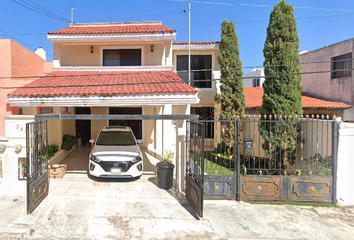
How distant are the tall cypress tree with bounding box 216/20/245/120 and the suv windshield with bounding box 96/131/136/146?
5391mm

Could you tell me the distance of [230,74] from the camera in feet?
35.7

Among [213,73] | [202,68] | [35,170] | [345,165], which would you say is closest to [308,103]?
[213,73]

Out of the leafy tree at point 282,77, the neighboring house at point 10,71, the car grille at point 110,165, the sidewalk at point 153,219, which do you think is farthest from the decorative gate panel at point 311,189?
the neighboring house at point 10,71

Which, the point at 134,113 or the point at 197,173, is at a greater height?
the point at 134,113

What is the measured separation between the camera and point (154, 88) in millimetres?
6598

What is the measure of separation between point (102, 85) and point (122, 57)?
3.68 meters

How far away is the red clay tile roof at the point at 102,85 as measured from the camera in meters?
6.22

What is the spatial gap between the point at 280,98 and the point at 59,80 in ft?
27.7

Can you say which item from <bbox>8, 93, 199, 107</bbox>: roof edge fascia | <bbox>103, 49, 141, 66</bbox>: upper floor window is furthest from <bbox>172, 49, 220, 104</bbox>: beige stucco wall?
<bbox>8, 93, 199, 107</bbox>: roof edge fascia

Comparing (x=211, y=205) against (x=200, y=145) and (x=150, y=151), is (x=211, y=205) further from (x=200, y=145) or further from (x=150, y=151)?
(x=150, y=151)

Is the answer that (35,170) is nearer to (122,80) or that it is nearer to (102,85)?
(102,85)

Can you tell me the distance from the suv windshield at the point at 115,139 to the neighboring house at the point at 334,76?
33.0 ft

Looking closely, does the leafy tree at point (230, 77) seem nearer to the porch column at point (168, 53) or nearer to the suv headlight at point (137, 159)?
the porch column at point (168, 53)

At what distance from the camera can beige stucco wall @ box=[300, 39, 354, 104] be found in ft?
38.2
